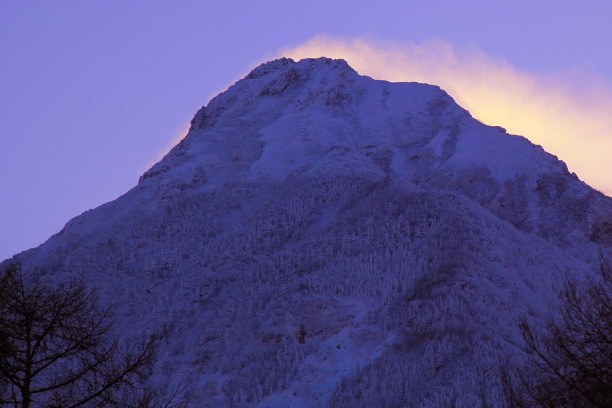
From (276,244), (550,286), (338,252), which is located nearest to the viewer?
(550,286)

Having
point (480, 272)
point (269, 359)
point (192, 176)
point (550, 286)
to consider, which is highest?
point (192, 176)

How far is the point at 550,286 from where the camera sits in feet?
220

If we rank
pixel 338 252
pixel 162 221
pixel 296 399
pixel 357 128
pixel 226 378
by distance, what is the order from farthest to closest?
pixel 357 128 < pixel 162 221 < pixel 338 252 < pixel 226 378 < pixel 296 399

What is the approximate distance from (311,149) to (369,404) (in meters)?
63.4

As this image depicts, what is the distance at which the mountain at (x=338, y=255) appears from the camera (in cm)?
5350

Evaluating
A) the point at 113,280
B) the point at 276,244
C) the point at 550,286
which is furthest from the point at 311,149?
the point at 550,286

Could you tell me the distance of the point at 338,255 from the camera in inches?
2825

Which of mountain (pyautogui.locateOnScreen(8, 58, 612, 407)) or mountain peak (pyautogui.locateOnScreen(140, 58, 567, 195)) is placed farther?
mountain peak (pyautogui.locateOnScreen(140, 58, 567, 195))

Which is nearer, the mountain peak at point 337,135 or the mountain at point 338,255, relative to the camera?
the mountain at point 338,255

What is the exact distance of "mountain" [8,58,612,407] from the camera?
176 ft

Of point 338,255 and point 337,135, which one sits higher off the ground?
point 337,135

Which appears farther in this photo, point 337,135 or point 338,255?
point 337,135

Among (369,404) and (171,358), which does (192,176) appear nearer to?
(171,358)

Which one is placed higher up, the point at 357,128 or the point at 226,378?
the point at 357,128
